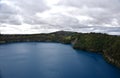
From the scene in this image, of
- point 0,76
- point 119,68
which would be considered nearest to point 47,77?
point 0,76

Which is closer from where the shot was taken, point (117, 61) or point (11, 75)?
point (11, 75)

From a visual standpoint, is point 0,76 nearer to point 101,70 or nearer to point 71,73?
point 71,73

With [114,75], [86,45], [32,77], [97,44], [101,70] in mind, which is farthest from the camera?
[86,45]

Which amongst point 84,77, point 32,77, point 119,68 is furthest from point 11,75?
point 119,68

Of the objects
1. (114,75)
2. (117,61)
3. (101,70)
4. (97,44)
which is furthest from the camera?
(97,44)

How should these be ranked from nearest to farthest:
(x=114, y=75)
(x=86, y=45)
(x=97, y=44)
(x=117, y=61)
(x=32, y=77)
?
(x=32, y=77), (x=114, y=75), (x=117, y=61), (x=97, y=44), (x=86, y=45)

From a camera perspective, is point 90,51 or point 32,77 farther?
point 90,51

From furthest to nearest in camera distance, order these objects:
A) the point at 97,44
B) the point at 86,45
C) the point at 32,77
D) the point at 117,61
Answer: the point at 86,45 → the point at 97,44 → the point at 117,61 → the point at 32,77

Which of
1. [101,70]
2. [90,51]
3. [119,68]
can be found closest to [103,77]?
[101,70]

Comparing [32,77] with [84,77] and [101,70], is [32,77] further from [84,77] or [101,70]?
[101,70]
